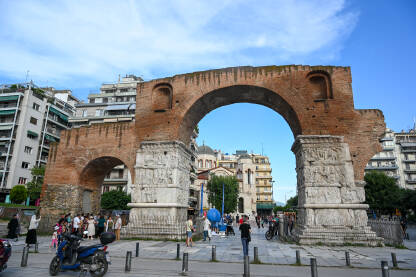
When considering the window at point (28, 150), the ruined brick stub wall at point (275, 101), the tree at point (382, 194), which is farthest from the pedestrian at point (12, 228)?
the tree at point (382, 194)

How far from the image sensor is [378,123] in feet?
41.6

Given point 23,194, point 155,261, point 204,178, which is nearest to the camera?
point 155,261

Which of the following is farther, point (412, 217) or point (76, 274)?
point (412, 217)

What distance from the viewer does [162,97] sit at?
15.5m

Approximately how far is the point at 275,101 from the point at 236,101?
234cm

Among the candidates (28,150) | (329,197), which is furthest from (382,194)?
(28,150)

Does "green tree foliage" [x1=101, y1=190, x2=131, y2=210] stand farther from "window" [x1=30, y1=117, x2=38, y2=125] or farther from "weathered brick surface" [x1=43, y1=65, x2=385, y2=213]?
"weathered brick surface" [x1=43, y1=65, x2=385, y2=213]

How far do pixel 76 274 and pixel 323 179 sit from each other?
10164 millimetres

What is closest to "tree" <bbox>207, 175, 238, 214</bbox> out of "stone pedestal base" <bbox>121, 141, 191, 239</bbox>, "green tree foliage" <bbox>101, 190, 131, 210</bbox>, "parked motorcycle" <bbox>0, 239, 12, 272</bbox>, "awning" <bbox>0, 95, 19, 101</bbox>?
"green tree foliage" <bbox>101, 190, 131, 210</bbox>

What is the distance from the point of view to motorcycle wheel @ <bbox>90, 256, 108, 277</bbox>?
5980 mm

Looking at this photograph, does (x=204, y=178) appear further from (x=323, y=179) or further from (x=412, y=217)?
(x=323, y=179)

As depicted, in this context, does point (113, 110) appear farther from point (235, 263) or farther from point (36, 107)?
point (235, 263)

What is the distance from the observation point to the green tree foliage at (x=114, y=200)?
33031 mm

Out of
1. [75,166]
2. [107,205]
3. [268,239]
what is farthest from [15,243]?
[107,205]
